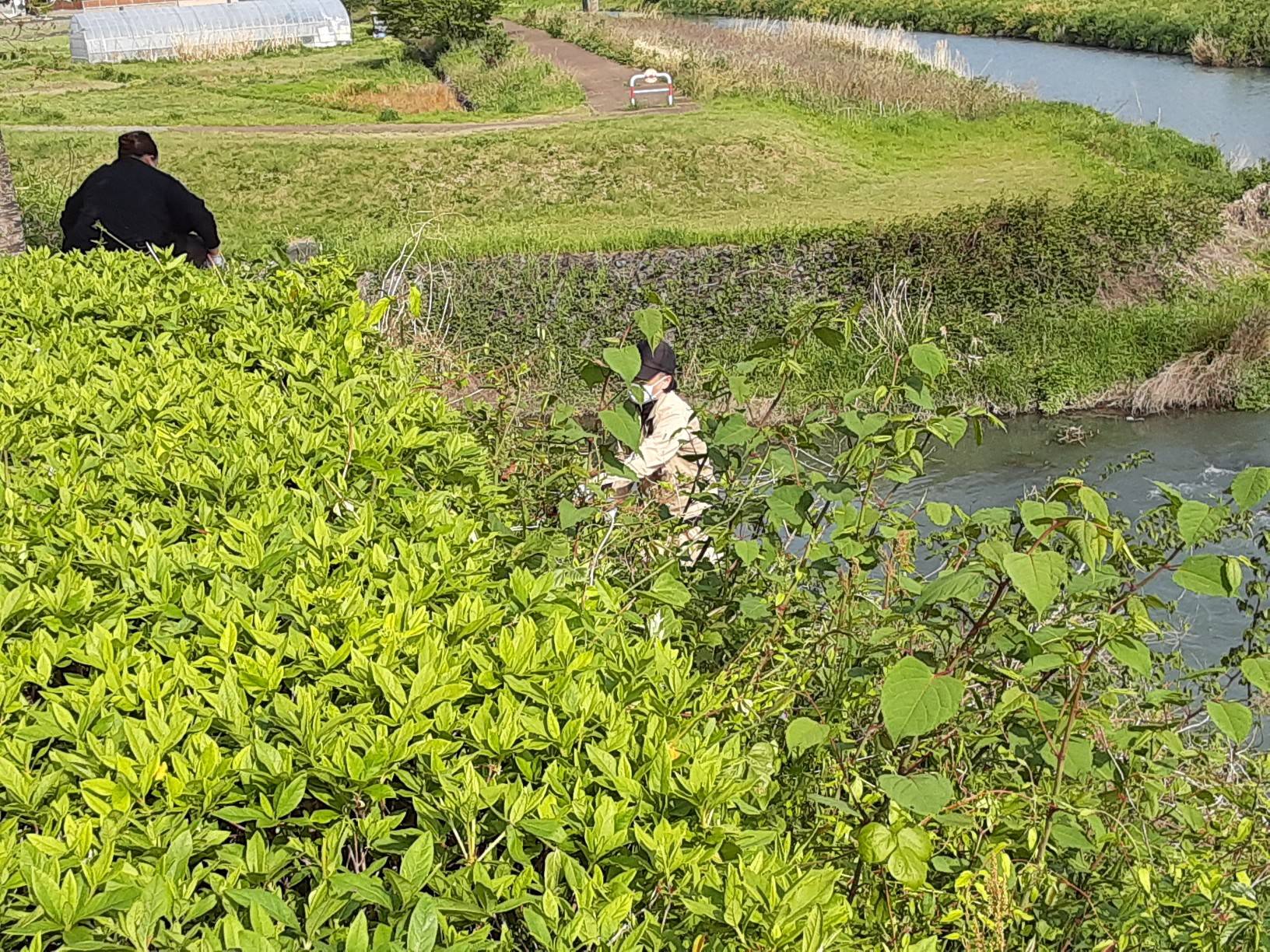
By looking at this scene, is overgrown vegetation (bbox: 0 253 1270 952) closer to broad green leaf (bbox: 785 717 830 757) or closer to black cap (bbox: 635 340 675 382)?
broad green leaf (bbox: 785 717 830 757)

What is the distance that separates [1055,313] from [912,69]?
41.2ft

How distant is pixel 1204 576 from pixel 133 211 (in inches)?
247

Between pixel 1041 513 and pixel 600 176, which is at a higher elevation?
pixel 1041 513

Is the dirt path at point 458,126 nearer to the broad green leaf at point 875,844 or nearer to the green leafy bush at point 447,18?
the green leafy bush at point 447,18

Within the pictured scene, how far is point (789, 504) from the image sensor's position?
2795 millimetres

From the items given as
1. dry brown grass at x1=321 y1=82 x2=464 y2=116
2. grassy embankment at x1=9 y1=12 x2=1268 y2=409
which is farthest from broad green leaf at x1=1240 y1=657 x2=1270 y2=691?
dry brown grass at x1=321 y1=82 x2=464 y2=116

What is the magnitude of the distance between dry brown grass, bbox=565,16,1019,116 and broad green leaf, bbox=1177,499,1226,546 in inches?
779

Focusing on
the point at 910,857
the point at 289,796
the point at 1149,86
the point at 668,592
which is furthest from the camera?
the point at 1149,86

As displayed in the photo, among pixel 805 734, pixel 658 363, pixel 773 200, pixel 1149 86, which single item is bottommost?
pixel 1149 86

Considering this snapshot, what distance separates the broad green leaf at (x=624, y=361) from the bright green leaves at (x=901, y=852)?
126 cm

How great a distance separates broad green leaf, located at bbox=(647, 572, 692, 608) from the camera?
94.3 inches

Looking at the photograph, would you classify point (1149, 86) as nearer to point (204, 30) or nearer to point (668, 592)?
point (204, 30)

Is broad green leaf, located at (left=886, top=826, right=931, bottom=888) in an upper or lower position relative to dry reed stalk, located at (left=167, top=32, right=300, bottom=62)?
upper

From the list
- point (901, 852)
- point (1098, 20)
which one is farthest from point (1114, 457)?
point (1098, 20)
